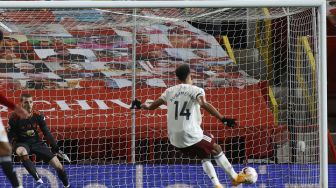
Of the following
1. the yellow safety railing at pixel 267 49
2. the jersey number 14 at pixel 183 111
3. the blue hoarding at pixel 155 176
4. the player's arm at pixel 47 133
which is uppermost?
the yellow safety railing at pixel 267 49

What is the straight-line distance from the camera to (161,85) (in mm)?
14766

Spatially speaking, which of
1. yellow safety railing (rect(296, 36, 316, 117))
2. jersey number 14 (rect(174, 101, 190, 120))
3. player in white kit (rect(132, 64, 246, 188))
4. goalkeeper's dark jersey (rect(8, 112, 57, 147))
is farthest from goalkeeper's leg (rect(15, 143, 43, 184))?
yellow safety railing (rect(296, 36, 316, 117))

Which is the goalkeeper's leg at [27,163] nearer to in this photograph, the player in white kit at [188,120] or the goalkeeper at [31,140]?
the goalkeeper at [31,140]

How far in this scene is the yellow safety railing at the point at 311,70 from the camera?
13.2 meters

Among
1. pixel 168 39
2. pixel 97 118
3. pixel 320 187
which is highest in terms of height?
pixel 168 39

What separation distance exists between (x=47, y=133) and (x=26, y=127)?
0.49 metres

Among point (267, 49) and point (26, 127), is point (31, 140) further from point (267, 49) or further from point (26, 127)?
point (267, 49)

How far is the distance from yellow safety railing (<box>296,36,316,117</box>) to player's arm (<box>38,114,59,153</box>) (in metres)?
3.33

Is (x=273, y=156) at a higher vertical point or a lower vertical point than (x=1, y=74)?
lower

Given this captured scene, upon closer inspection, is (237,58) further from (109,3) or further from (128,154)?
(109,3)

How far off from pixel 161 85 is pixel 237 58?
1.27 metres

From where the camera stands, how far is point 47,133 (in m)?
13.6

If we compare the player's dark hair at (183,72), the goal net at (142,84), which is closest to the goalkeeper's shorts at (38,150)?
the goal net at (142,84)

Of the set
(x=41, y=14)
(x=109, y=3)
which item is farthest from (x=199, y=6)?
(x=41, y=14)
